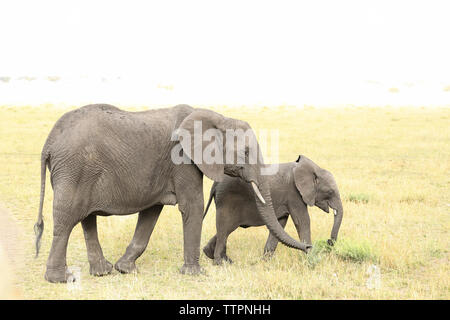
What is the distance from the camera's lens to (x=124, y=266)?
336 inches

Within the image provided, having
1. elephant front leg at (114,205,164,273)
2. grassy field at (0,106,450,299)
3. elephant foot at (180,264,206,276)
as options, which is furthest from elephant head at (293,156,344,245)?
elephant front leg at (114,205,164,273)

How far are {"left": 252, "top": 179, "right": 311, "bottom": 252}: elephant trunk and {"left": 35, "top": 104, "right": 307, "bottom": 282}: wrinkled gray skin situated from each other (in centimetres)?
1

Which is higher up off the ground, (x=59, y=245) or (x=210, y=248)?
(x=59, y=245)

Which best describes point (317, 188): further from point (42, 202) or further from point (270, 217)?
point (42, 202)

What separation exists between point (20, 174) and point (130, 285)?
1142 cm

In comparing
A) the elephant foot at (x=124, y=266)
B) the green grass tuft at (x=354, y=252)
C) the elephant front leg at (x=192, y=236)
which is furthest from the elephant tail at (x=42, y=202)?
the green grass tuft at (x=354, y=252)

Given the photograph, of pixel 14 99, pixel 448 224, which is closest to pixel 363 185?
pixel 448 224

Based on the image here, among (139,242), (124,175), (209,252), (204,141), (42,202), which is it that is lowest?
(209,252)

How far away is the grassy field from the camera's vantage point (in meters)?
7.56

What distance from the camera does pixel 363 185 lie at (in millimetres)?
15688

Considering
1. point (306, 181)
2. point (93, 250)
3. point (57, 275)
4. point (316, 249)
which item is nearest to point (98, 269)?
point (93, 250)

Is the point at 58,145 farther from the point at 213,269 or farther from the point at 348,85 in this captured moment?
the point at 348,85

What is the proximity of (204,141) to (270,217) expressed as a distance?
141 centimetres

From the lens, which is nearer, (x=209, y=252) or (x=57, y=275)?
(x=57, y=275)
